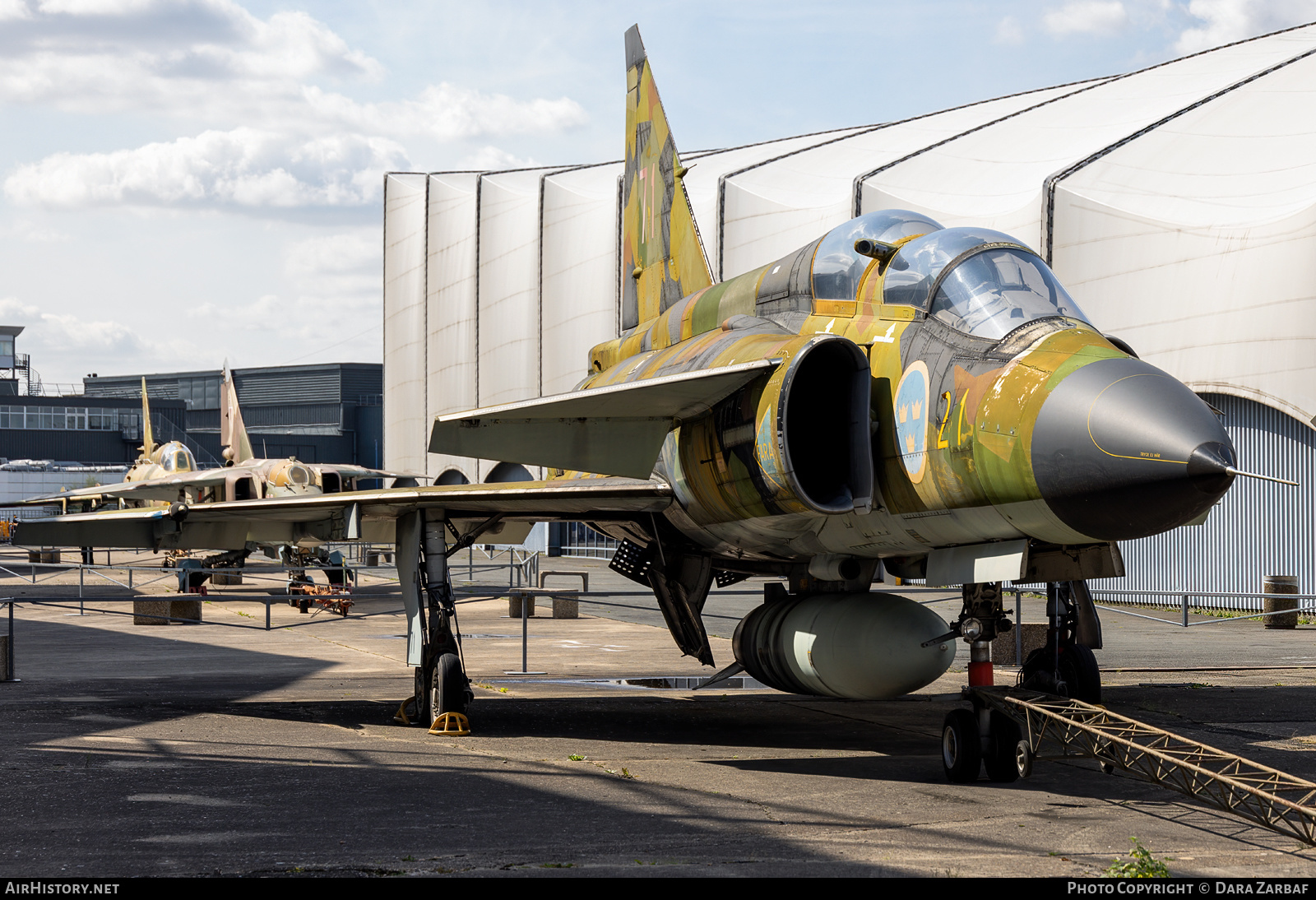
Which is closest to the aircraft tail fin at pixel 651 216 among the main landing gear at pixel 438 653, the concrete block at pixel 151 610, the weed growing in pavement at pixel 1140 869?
the main landing gear at pixel 438 653

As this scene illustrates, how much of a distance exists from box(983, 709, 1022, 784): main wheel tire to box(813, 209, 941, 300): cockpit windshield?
2.99 m

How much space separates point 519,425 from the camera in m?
9.50

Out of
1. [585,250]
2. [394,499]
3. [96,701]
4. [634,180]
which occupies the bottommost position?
[96,701]

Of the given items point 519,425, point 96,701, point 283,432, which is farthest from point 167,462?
point 283,432

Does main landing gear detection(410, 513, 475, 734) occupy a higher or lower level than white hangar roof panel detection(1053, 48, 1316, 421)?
lower

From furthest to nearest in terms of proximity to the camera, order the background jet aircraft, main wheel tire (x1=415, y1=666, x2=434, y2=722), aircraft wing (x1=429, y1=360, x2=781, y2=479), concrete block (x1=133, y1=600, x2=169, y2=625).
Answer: the background jet aircraft < concrete block (x1=133, y1=600, x2=169, y2=625) < main wheel tire (x1=415, y1=666, x2=434, y2=722) < aircraft wing (x1=429, y1=360, x2=781, y2=479)

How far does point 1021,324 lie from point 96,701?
30.4ft

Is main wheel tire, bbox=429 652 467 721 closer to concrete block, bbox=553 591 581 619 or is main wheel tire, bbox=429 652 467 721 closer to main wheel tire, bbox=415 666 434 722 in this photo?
main wheel tire, bbox=415 666 434 722

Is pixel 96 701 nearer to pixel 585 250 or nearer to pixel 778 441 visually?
pixel 778 441

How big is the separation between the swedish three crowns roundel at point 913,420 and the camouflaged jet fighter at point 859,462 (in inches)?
0.6

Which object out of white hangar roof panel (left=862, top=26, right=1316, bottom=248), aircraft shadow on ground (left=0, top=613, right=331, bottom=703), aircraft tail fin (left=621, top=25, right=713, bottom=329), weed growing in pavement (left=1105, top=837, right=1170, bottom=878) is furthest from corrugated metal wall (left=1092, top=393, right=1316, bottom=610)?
weed growing in pavement (left=1105, top=837, right=1170, bottom=878)

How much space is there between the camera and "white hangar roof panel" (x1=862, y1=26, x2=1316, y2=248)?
1114 inches

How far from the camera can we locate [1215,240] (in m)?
23.4

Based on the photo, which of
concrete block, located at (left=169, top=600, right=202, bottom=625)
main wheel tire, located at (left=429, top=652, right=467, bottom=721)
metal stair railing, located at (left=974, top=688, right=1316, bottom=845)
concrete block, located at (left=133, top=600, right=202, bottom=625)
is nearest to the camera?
metal stair railing, located at (left=974, top=688, right=1316, bottom=845)
